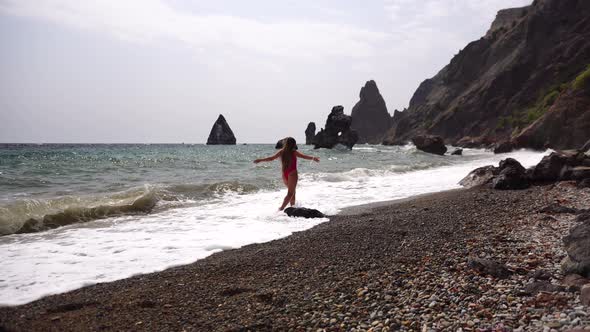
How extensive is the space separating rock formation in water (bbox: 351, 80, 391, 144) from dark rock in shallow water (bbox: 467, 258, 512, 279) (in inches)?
7292

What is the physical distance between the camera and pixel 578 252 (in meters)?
3.88

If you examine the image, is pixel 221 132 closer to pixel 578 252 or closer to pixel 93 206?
pixel 93 206

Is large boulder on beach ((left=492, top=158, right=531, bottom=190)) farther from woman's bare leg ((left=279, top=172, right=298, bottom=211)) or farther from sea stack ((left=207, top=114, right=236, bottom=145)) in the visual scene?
sea stack ((left=207, top=114, right=236, bottom=145))

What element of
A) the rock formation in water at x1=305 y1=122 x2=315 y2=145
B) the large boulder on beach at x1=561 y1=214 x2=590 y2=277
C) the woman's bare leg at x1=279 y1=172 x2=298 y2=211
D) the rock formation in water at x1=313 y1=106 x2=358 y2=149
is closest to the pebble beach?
the large boulder on beach at x1=561 y1=214 x2=590 y2=277

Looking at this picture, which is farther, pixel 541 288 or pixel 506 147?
pixel 506 147

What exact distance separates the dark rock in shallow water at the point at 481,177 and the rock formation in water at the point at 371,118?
17462 centimetres

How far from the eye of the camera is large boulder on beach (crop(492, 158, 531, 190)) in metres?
11.7

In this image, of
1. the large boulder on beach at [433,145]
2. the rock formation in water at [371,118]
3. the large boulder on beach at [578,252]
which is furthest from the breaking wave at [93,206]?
the rock formation in water at [371,118]

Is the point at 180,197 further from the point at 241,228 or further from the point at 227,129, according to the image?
the point at 227,129

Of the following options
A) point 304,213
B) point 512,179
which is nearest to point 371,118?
point 512,179

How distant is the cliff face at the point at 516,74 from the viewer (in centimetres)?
5978

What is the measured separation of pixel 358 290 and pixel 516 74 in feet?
267

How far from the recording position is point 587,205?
7758 millimetres

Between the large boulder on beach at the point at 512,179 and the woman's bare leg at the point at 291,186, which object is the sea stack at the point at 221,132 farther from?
the large boulder on beach at the point at 512,179
